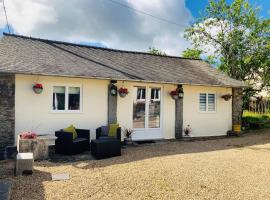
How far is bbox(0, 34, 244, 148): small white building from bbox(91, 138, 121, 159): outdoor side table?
2632 mm

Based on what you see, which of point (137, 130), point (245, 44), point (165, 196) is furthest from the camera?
point (245, 44)

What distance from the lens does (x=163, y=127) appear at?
1488 centimetres

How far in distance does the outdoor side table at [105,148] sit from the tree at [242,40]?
575 inches

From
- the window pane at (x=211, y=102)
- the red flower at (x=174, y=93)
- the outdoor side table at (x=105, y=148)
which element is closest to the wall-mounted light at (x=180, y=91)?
the red flower at (x=174, y=93)

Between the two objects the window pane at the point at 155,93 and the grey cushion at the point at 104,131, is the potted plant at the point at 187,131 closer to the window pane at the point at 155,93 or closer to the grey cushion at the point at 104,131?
the window pane at the point at 155,93

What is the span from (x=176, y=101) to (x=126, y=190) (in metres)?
8.87

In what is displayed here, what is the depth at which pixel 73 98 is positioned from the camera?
12680 mm

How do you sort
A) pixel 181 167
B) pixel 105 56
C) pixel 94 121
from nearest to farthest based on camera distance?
pixel 181 167, pixel 94 121, pixel 105 56

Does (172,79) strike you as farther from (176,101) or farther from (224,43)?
(224,43)

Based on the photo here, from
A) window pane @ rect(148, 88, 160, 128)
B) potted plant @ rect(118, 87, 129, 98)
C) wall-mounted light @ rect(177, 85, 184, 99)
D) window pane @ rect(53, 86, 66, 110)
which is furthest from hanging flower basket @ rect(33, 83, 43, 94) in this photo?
wall-mounted light @ rect(177, 85, 184, 99)

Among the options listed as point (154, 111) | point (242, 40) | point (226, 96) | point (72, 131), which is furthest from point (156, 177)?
point (242, 40)

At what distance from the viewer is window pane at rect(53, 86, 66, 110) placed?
1228cm

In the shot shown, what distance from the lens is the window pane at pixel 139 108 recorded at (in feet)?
46.8

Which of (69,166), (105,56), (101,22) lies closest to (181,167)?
(69,166)
